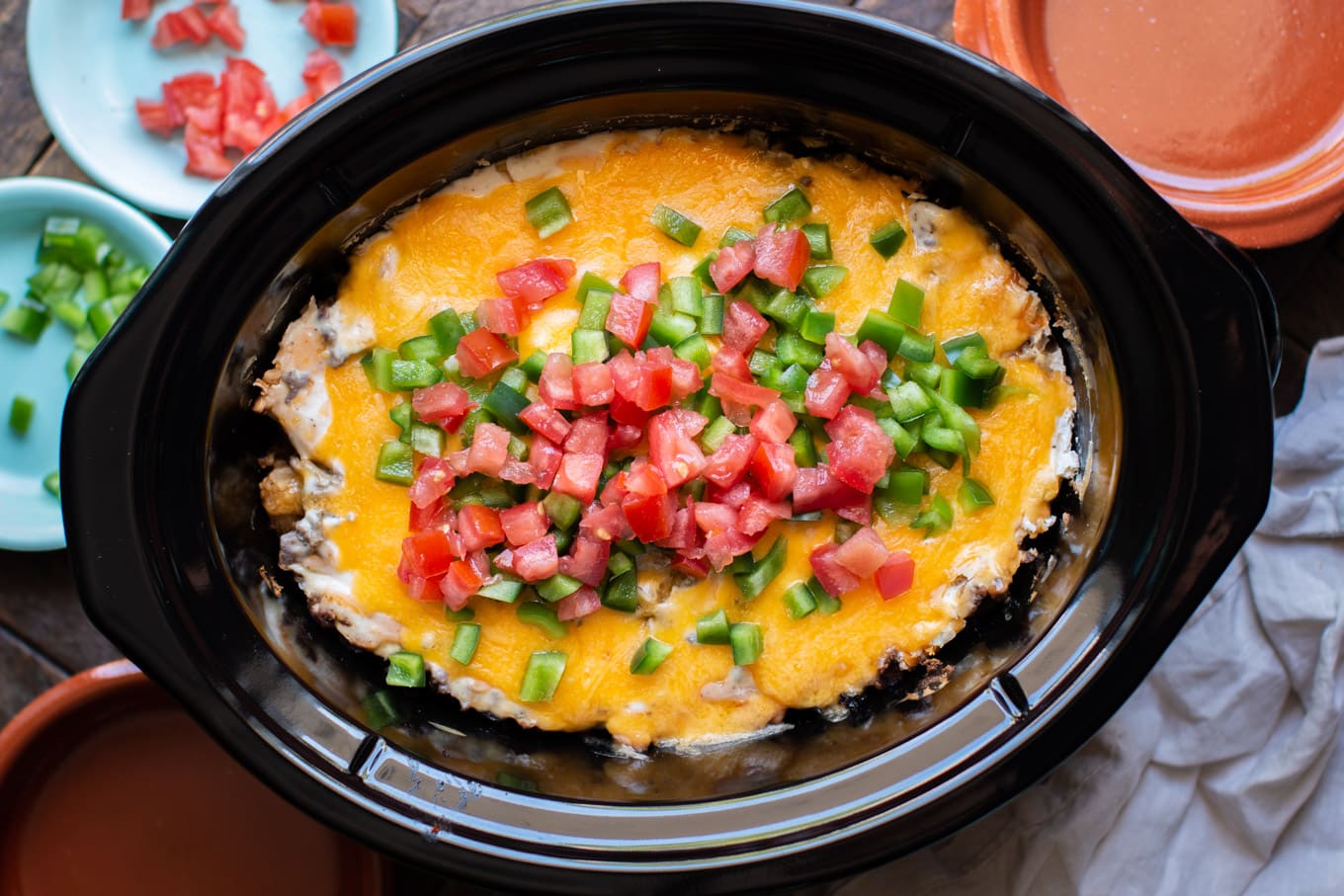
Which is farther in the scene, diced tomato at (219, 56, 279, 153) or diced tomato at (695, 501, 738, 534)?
diced tomato at (219, 56, 279, 153)

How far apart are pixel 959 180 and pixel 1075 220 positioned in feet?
0.69

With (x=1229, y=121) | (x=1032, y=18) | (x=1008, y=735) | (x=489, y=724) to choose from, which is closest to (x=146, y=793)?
(x=489, y=724)

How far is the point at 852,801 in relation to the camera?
164cm

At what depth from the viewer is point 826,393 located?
1.74 meters

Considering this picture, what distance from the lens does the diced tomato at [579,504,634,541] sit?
1.72 metres

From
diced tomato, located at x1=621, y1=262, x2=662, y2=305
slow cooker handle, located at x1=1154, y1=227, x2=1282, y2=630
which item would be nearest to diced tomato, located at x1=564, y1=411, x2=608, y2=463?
diced tomato, located at x1=621, y1=262, x2=662, y2=305

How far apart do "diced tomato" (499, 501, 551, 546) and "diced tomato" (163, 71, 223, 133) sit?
123 centimetres

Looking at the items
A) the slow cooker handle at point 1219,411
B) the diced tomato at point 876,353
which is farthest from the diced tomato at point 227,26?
the slow cooker handle at point 1219,411

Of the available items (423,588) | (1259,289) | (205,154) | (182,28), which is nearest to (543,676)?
(423,588)

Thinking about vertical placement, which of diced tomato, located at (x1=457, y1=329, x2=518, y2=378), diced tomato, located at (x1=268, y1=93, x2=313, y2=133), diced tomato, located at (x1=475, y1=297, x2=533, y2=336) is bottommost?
diced tomato, located at (x1=457, y1=329, x2=518, y2=378)

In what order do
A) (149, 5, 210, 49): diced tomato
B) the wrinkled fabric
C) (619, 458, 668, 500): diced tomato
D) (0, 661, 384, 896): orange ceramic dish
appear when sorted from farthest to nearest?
(149, 5, 210, 49): diced tomato
(0, 661, 384, 896): orange ceramic dish
the wrinkled fabric
(619, 458, 668, 500): diced tomato

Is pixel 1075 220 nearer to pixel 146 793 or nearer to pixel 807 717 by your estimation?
pixel 807 717

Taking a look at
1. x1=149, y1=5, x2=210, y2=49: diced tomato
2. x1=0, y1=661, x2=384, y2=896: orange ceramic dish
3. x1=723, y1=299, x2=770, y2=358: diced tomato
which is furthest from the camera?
x1=149, y1=5, x2=210, y2=49: diced tomato

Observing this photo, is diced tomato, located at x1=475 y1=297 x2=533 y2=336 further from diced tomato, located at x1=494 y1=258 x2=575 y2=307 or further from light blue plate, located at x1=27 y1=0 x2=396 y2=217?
light blue plate, located at x1=27 y1=0 x2=396 y2=217
